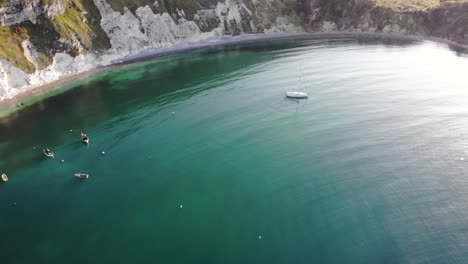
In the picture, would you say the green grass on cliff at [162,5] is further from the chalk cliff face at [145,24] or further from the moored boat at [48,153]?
the moored boat at [48,153]

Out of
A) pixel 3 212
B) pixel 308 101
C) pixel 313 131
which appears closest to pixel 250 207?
pixel 313 131

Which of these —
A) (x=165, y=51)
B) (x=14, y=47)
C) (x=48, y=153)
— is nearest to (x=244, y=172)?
(x=48, y=153)

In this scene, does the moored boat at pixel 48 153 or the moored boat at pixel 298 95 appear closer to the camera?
the moored boat at pixel 48 153

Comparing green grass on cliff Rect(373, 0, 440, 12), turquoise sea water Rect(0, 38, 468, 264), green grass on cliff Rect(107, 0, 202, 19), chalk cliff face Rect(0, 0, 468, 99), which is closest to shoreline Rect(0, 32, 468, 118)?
chalk cliff face Rect(0, 0, 468, 99)

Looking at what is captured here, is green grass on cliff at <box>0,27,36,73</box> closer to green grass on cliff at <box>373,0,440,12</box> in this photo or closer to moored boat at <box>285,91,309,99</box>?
moored boat at <box>285,91,309,99</box>

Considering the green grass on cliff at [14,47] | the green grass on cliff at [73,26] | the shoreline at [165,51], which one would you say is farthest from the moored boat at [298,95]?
the green grass on cliff at [14,47]

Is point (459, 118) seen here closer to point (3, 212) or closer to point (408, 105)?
point (408, 105)
